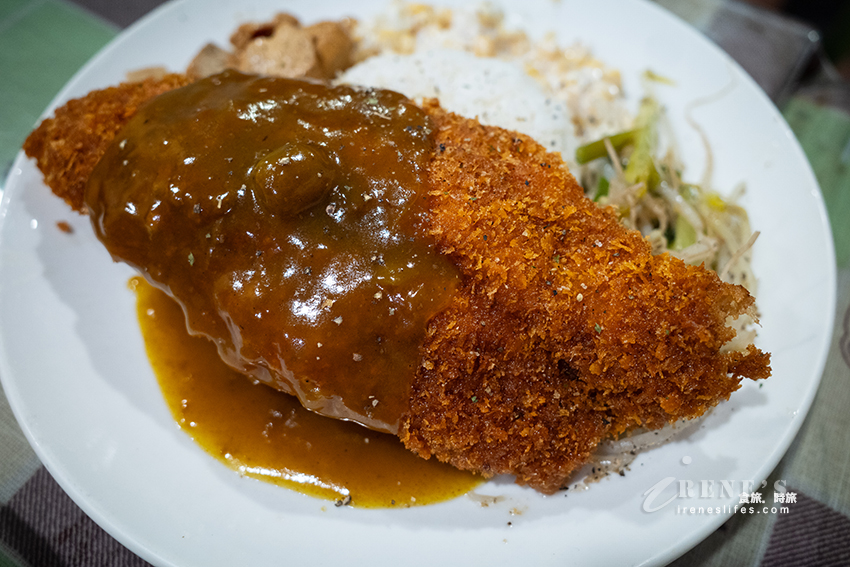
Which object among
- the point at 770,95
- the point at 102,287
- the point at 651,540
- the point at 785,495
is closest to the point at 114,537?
the point at 102,287

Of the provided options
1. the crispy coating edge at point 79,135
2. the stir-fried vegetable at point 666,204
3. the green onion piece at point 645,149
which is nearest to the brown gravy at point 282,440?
the crispy coating edge at point 79,135

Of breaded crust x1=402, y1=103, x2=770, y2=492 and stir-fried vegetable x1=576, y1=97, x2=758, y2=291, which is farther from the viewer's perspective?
stir-fried vegetable x1=576, y1=97, x2=758, y2=291

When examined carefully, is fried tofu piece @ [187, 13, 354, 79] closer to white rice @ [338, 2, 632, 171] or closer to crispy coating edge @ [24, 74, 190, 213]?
white rice @ [338, 2, 632, 171]

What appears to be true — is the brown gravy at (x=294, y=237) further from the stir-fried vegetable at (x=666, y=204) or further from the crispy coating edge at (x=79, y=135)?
the stir-fried vegetable at (x=666, y=204)

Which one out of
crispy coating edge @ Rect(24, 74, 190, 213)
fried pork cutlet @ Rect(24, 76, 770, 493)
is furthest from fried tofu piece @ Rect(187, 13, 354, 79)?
fried pork cutlet @ Rect(24, 76, 770, 493)

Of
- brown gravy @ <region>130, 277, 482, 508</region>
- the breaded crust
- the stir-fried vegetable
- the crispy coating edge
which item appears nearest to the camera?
the breaded crust

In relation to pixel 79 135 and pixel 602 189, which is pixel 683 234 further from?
pixel 79 135

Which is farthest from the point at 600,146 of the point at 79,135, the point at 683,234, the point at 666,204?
the point at 79,135
